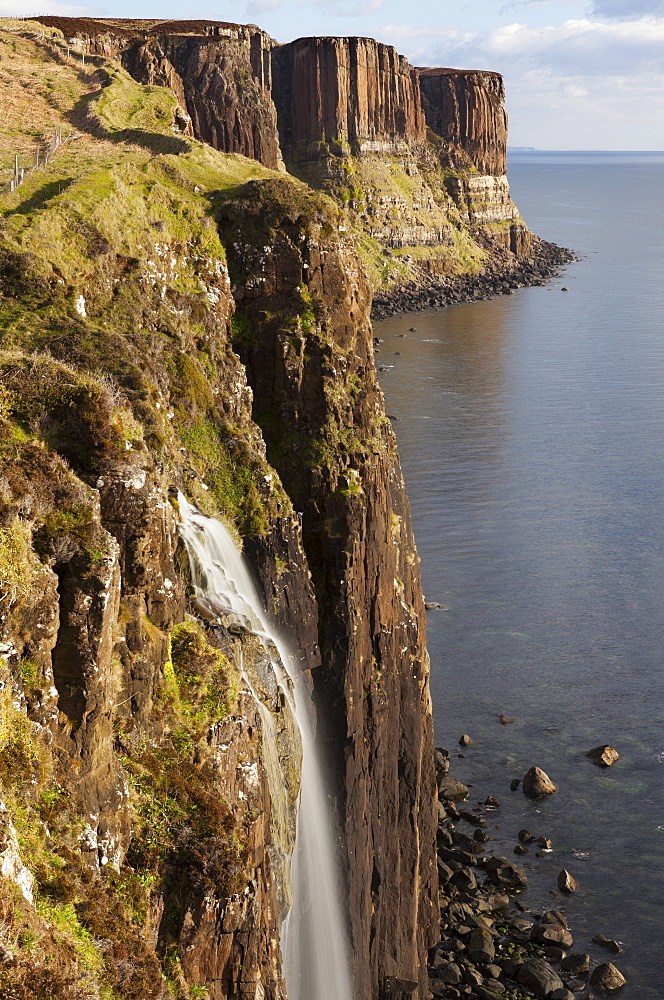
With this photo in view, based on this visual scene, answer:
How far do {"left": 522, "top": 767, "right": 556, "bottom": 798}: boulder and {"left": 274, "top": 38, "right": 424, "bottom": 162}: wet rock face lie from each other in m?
140

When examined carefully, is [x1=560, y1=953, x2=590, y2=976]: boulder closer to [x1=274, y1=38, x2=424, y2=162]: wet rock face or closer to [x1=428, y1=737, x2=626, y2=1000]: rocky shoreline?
[x1=428, y1=737, x2=626, y2=1000]: rocky shoreline

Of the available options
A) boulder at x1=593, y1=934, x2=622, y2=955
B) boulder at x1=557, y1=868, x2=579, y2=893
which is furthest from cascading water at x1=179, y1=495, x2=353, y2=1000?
boulder at x1=557, y1=868, x2=579, y2=893

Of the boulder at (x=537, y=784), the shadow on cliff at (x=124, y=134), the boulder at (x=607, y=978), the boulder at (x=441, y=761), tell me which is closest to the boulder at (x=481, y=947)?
the boulder at (x=607, y=978)

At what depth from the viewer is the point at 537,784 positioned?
1654 inches

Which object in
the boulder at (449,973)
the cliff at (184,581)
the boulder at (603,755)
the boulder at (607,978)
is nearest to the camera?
the cliff at (184,581)

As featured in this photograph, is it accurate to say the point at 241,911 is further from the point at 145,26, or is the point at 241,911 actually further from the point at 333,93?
the point at 333,93

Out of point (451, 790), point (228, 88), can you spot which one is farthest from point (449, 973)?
point (228, 88)

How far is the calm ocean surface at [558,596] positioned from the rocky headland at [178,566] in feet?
28.5

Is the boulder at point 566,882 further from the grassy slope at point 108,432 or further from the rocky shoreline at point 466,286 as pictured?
the rocky shoreline at point 466,286

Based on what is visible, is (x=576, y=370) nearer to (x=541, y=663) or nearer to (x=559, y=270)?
(x=541, y=663)

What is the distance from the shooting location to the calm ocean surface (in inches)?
1546

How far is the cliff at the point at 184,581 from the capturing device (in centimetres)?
1380

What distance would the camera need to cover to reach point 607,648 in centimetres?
5281

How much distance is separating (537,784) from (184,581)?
26.5 m
